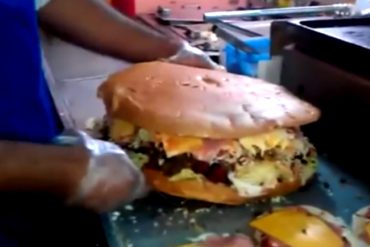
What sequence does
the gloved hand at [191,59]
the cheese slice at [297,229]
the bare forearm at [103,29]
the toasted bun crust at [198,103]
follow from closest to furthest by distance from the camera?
the cheese slice at [297,229]
the toasted bun crust at [198,103]
the gloved hand at [191,59]
the bare forearm at [103,29]

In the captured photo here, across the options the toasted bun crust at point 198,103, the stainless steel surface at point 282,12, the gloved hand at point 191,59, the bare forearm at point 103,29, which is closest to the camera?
the toasted bun crust at point 198,103

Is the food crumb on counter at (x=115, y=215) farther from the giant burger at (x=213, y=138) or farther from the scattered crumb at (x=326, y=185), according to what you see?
the scattered crumb at (x=326, y=185)

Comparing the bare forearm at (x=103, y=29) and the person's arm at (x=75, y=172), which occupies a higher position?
the bare forearm at (x=103, y=29)

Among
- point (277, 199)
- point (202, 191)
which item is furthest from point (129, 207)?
point (277, 199)

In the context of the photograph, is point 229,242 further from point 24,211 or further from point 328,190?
point 24,211

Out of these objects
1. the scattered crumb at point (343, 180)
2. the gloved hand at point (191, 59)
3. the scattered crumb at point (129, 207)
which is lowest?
the scattered crumb at point (129, 207)

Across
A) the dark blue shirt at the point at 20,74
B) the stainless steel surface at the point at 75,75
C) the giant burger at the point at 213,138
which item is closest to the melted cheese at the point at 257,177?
the giant burger at the point at 213,138

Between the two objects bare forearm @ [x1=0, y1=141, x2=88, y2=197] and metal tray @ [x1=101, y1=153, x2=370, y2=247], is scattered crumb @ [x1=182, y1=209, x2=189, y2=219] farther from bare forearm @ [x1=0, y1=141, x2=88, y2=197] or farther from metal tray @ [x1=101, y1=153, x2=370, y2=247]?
bare forearm @ [x1=0, y1=141, x2=88, y2=197]

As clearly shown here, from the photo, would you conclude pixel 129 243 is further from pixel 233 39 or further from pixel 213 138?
pixel 233 39
